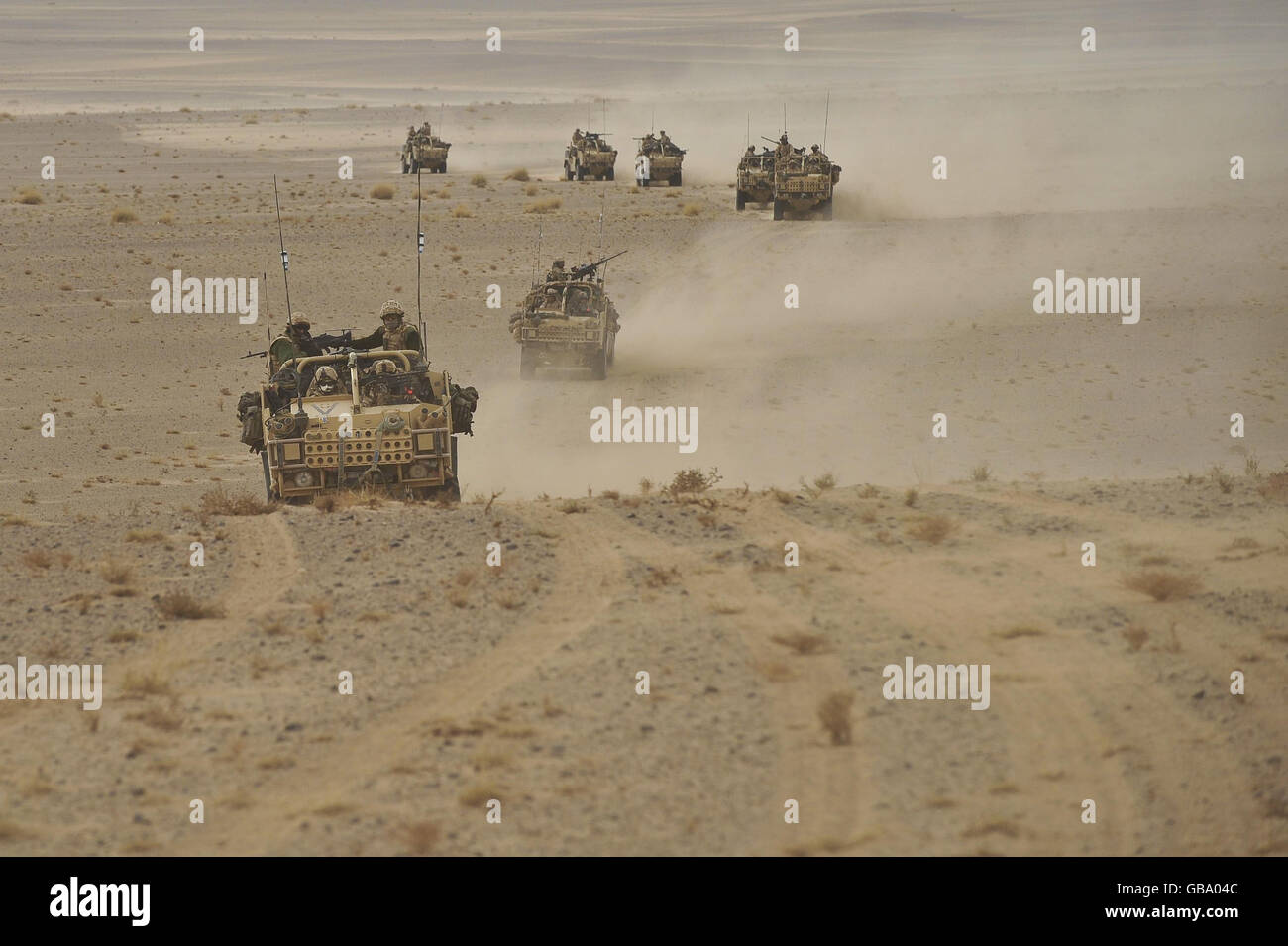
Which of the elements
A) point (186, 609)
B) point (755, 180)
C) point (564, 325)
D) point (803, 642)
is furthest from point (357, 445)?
point (755, 180)

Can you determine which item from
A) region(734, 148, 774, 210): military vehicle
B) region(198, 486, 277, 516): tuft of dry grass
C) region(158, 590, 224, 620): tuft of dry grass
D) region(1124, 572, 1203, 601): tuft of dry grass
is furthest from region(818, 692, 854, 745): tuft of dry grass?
region(734, 148, 774, 210): military vehicle

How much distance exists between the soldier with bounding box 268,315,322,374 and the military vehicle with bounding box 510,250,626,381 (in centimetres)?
875

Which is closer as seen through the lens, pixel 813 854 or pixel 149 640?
pixel 813 854

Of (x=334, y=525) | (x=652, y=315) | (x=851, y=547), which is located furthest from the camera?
(x=652, y=315)

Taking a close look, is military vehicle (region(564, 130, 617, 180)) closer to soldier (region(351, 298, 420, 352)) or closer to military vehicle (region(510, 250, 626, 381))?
military vehicle (region(510, 250, 626, 381))

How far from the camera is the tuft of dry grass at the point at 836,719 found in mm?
9703

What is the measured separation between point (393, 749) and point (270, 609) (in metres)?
3.09

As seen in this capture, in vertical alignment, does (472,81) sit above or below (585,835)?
above

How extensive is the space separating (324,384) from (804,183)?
28.2 metres

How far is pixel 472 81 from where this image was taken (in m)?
124

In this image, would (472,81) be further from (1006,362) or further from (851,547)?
(851,547)

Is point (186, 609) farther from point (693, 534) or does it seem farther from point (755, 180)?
point (755, 180)
